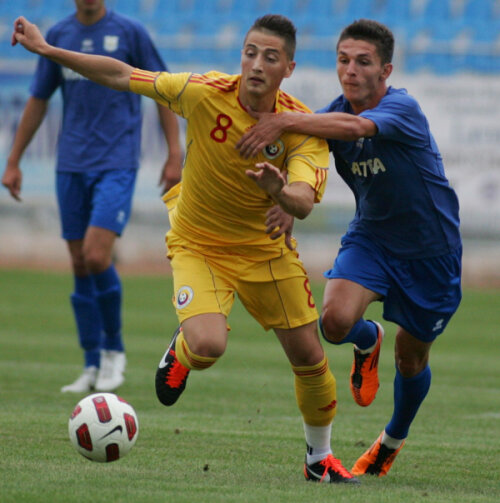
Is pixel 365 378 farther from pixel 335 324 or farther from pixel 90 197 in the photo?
pixel 90 197

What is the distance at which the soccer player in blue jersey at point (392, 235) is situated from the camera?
5348 mm

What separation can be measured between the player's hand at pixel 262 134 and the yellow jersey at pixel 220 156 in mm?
177

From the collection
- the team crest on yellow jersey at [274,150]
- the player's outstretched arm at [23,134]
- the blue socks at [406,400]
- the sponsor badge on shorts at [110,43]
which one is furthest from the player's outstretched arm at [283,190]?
the player's outstretched arm at [23,134]

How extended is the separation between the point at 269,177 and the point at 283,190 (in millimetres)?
105

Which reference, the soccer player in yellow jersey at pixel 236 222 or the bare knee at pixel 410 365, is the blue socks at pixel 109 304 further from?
the bare knee at pixel 410 365

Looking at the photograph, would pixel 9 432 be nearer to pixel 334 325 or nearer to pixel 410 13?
pixel 334 325

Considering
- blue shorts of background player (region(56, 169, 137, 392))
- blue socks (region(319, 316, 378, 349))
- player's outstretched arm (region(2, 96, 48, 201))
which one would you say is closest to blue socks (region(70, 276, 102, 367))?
blue shorts of background player (region(56, 169, 137, 392))

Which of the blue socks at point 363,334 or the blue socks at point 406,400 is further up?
the blue socks at point 363,334

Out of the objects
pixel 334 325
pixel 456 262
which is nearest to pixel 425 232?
pixel 456 262

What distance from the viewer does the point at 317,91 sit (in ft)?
67.1

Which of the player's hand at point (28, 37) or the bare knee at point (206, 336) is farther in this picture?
the player's hand at point (28, 37)

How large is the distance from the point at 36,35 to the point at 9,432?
217cm

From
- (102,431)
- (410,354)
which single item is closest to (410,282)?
(410,354)

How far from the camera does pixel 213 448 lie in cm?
562
